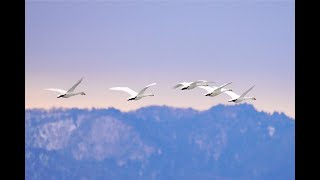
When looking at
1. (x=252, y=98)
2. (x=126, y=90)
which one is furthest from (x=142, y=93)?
(x=252, y=98)

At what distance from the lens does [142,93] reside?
15.2 meters

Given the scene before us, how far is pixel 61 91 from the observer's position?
603 inches

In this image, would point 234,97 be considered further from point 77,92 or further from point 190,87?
point 77,92

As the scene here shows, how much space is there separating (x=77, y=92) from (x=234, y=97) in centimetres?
292
